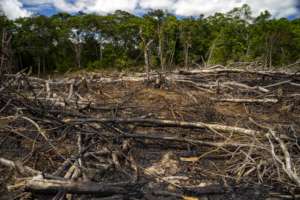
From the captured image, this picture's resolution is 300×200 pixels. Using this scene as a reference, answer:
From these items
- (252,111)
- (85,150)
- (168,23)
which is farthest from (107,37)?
(85,150)

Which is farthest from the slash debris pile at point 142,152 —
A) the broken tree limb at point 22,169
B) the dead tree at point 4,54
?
the dead tree at point 4,54

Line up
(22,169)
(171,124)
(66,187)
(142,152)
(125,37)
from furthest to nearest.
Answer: (125,37) → (171,124) → (142,152) → (22,169) → (66,187)

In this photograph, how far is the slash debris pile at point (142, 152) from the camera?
2426 mm

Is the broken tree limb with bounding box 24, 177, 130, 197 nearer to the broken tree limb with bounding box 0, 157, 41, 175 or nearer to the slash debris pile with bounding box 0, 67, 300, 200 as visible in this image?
the slash debris pile with bounding box 0, 67, 300, 200

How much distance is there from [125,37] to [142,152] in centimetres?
2781

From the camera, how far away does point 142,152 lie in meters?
3.39

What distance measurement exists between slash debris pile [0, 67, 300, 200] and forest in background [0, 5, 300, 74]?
20.3 meters

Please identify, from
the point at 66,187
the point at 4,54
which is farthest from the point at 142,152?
the point at 4,54

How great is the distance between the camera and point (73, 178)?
2398mm

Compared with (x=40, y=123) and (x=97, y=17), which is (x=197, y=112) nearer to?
(x=40, y=123)

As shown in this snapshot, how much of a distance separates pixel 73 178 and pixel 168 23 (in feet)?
87.7

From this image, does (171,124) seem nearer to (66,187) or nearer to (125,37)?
(66,187)

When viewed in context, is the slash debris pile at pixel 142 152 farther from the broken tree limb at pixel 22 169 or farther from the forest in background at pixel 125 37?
the forest in background at pixel 125 37

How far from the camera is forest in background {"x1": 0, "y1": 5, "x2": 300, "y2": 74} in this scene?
25.2 metres
